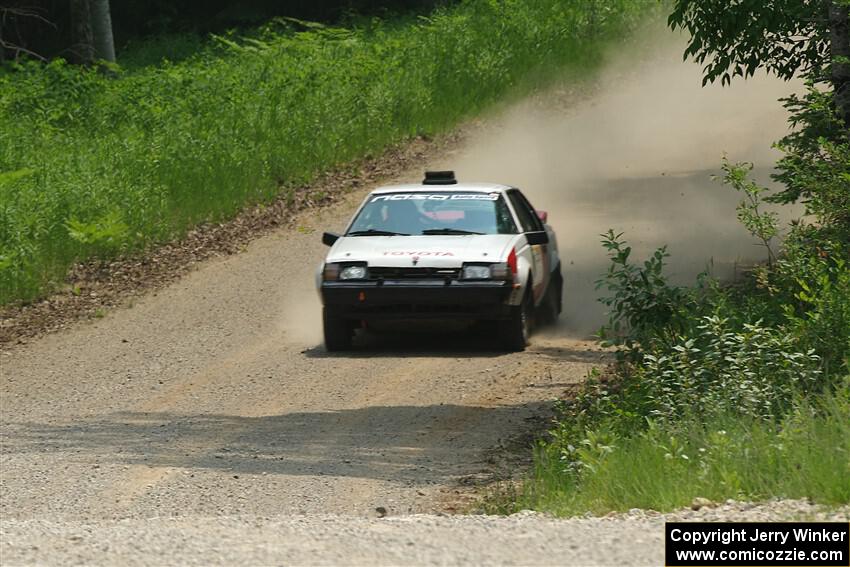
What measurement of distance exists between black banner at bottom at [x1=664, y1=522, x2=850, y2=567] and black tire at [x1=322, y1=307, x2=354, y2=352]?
767 cm

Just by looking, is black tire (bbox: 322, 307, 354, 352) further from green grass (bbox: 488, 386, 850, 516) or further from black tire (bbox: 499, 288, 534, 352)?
green grass (bbox: 488, 386, 850, 516)

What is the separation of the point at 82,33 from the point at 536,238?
1793cm

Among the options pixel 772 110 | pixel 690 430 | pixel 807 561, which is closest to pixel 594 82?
pixel 772 110

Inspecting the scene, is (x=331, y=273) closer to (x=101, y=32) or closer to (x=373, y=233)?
(x=373, y=233)

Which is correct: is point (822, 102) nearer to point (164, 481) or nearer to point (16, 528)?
point (164, 481)

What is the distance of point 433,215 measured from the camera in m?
14.5

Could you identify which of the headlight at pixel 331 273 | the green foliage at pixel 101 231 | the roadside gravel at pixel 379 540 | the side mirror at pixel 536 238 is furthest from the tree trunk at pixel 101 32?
the roadside gravel at pixel 379 540

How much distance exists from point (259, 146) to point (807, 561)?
18123 millimetres

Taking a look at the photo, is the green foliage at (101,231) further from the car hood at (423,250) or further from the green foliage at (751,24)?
the green foliage at (751,24)

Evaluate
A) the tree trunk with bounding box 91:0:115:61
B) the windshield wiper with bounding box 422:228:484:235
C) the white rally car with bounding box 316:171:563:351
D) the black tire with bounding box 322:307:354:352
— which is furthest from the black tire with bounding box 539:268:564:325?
the tree trunk with bounding box 91:0:115:61

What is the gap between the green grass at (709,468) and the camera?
6848 mm

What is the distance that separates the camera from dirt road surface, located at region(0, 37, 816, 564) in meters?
6.13

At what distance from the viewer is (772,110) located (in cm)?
2994

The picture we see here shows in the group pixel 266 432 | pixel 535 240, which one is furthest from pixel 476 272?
pixel 266 432
